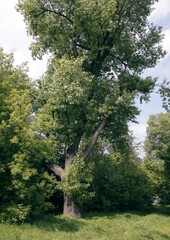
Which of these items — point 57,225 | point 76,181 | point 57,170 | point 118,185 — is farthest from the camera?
point 118,185

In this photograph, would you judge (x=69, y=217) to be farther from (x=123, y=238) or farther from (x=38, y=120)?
(x=38, y=120)

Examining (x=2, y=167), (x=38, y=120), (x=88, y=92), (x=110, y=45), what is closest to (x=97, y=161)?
(x=88, y=92)

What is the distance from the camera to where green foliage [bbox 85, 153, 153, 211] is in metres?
33.3

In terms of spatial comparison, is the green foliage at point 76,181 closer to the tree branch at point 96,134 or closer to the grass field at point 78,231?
the grass field at point 78,231

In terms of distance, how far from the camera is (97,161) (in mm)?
35562

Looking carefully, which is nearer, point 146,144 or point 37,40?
point 37,40

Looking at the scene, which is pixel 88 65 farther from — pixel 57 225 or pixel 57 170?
pixel 57 225

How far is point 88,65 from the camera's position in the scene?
29891 millimetres

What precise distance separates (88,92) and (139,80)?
476 cm

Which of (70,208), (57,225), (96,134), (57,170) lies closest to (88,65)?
(96,134)

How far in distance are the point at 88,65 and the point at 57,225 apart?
1487 cm

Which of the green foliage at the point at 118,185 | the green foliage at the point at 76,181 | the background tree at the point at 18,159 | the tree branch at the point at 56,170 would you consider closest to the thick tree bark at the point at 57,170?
the tree branch at the point at 56,170

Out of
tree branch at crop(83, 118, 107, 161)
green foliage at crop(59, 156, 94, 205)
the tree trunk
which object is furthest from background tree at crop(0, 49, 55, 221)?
tree branch at crop(83, 118, 107, 161)

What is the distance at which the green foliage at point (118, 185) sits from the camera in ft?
109
